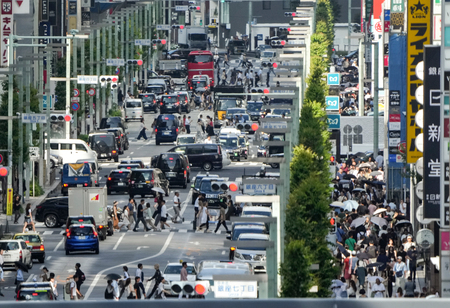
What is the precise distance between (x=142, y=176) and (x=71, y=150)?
10.8 meters

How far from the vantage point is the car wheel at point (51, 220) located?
4844cm

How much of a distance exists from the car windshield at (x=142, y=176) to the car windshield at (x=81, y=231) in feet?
43.3

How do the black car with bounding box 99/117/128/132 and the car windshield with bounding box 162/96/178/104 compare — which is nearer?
the black car with bounding box 99/117/128/132

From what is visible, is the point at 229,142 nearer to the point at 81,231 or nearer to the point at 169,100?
the point at 169,100

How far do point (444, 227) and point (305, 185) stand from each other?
13.7 feet

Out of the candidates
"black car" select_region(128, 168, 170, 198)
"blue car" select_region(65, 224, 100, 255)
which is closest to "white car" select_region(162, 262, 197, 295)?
"blue car" select_region(65, 224, 100, 255)

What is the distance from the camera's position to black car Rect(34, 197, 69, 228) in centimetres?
4825

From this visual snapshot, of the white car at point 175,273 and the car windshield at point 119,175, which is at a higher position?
the car windshield at point 119,175

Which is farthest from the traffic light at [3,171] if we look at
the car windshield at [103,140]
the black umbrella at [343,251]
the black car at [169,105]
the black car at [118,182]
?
the black car at [169,105]

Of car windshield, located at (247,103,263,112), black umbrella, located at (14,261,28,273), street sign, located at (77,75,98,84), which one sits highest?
street sign, located at (77,75,98,84)

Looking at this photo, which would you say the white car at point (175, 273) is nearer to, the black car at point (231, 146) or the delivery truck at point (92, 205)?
the delivery truck at point (92, 205)

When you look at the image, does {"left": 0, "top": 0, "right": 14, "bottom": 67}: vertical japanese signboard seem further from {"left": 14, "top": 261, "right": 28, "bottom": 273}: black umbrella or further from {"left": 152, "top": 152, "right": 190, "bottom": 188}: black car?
{"left": 14, "top": 261, "right": 28, "bottom": 273}: black umbrella

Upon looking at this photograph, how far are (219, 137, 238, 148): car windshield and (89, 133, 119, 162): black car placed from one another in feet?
20.6

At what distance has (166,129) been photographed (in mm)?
74875
